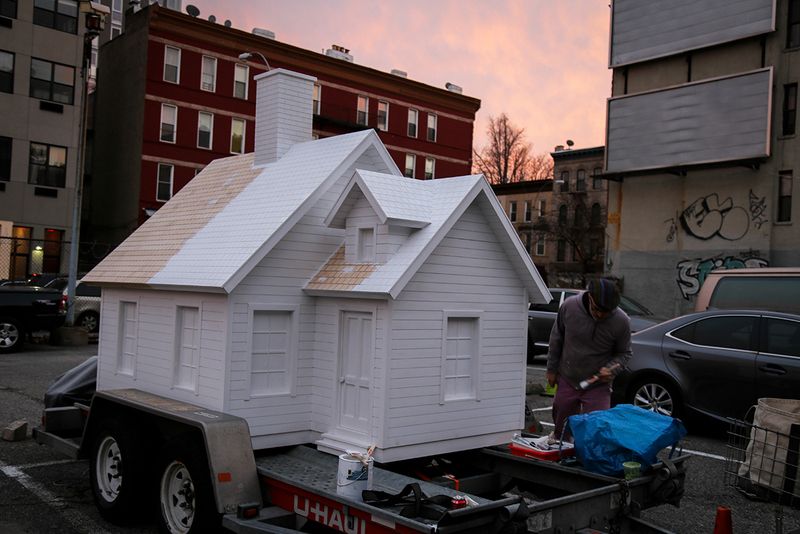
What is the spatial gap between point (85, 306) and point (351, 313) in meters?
18.8

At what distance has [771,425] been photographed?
6.03m

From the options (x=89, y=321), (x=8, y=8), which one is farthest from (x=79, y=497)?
→ (x=8, y=8)

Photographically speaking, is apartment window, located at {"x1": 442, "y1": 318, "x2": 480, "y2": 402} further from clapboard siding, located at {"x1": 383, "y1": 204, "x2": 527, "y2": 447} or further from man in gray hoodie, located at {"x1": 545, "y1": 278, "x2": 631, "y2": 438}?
man in gray hoodie, located at {"x1": 545, "y1": 278, "x2": 631, "y2": 438}

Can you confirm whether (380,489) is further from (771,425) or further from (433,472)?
(771,425)

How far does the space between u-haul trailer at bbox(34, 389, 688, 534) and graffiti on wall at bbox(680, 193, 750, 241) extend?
922 inches

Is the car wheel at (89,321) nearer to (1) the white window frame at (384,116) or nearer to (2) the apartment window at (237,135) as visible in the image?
(2) the apartment window at (237,135)

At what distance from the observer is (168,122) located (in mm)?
39875

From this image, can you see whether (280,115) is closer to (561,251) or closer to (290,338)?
(290,338)

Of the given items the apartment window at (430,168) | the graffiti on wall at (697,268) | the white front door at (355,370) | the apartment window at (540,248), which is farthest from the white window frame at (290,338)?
the apartment window at (540,248)

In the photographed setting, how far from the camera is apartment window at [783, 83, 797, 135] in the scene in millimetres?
25781

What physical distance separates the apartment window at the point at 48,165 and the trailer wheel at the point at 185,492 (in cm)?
3168

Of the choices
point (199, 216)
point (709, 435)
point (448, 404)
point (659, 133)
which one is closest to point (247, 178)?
point (199, 216)

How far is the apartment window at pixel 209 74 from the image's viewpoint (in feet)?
134

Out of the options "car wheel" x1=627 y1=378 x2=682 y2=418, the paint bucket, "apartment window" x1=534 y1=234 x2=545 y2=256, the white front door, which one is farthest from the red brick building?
the paint bucket
